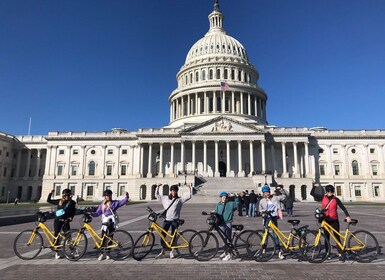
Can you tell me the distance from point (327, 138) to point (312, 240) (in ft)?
228

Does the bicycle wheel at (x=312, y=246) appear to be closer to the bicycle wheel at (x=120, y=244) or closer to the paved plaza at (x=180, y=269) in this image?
the paved plaza at (x=180, y=269)

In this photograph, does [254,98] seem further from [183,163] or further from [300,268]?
[300,268]

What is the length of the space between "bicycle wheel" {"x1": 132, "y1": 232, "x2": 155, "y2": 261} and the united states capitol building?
52.0m

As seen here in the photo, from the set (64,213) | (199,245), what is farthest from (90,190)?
(199,245)

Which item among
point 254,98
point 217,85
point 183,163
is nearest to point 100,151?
point 183,163

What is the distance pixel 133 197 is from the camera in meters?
69.3

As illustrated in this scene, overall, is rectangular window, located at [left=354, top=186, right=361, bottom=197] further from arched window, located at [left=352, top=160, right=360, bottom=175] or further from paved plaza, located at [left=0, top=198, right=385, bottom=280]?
paved plaza, located at [left=0, top=198, right=385, bottom=280]

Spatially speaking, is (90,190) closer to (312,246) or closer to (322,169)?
(322,169)

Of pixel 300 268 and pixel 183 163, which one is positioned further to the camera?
pixel 183 163

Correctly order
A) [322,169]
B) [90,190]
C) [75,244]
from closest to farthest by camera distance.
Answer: [75,244]
[322,169]
[90,190]

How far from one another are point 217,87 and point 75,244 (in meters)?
75.6

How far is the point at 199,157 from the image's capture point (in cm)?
7338

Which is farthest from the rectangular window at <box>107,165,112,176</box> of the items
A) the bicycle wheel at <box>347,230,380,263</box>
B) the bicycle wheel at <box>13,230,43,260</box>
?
the bicycle wheel at <box>347,230,380,263</box>

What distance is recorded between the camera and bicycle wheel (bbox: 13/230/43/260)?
31.9 ft
